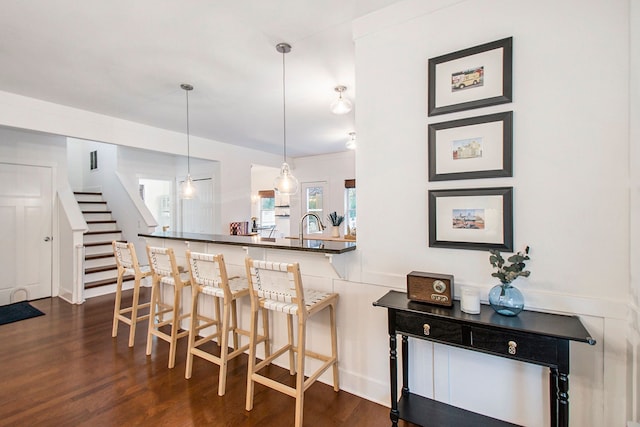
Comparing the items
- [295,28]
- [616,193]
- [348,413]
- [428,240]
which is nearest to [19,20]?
[295,28]

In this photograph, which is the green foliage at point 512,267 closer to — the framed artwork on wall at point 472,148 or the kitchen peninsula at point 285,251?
the framed artwork on wall at point 472,148

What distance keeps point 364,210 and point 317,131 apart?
3.14m

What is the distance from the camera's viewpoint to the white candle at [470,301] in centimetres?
153

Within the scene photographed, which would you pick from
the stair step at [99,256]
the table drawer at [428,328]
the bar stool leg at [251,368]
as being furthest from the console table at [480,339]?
the stair step at [99,256]

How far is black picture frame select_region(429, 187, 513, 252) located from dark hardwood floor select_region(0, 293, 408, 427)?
3.96 feet

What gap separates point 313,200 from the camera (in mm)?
7145

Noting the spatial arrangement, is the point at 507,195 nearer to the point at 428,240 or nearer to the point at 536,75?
the point at 428,240

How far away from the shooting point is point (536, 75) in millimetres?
1571

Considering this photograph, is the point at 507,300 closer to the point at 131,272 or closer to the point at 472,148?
the point at 472,148

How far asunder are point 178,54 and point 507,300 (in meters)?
2.95

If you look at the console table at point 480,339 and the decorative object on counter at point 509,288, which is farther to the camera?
the decorative object on counter at point 509,288

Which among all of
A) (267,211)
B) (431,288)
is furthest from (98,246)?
(431,288)

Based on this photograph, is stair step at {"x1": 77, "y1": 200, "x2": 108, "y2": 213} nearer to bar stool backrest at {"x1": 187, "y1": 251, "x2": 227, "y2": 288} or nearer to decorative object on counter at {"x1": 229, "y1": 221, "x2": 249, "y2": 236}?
decorative object on counter at {"x1": 229, "y1": 221, "x2": 249, "y2": 236}

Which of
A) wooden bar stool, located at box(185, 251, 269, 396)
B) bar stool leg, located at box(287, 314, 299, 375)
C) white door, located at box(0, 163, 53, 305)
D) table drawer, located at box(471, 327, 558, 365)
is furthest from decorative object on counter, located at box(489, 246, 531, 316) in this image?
white door, located at box(0, 163, 53, 305)
